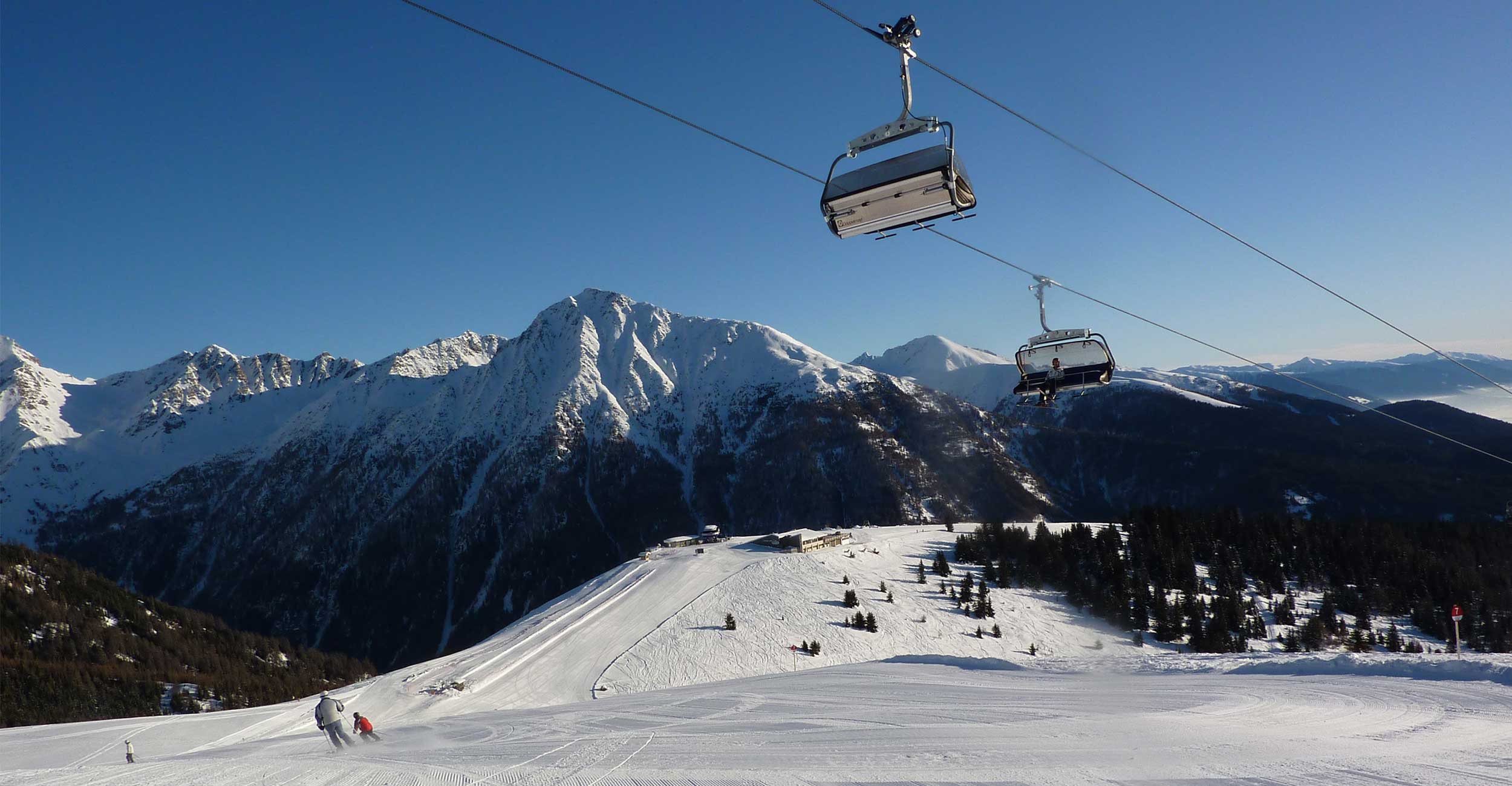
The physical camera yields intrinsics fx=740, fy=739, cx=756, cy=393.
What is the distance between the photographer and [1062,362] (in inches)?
766

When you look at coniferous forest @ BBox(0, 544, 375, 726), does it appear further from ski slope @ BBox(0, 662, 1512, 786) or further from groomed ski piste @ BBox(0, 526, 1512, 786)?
ski slope @ BBox(0, 662, 1512, 786)

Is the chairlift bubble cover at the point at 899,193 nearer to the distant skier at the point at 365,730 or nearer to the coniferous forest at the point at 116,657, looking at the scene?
the distant skier at the point at 365,730

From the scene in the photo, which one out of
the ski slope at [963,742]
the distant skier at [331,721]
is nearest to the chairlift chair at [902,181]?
the ski slope at [963,742]

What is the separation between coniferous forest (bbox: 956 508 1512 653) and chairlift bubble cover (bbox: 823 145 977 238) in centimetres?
4577

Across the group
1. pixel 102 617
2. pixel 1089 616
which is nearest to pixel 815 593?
A: pixel 1089 616

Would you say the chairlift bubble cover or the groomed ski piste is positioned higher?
the chairlift bubble cover

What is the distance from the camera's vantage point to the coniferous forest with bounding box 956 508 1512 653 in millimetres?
50594

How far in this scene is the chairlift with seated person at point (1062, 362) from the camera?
19109 millimetres

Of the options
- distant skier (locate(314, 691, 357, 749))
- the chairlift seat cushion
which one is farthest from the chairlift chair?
distant skier (locate(314, 691, 357, 749))

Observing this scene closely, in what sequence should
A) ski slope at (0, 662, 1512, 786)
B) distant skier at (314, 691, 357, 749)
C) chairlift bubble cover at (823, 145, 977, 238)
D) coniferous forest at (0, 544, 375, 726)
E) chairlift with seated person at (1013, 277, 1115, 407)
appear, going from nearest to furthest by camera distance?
ski slope at (0, 662, 1512, 786)
chairlift bubble cover at (823, 145, 977, 238)
distant skier at (314, 691, 357, 749)
chairlift with seated person at (1013, 277, 1115, 407)
coniferous forest at (0, 544, 375, 726)

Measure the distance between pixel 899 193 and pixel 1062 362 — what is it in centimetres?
1075

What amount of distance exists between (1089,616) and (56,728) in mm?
59960

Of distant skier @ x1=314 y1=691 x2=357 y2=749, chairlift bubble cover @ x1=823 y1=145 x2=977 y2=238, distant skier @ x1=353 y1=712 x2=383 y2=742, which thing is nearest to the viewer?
chairlift bubble cover @ x1=823 y1=145 x2=977 y2=238

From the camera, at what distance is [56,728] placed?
3328 centimetres
